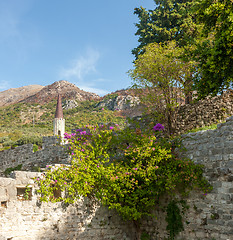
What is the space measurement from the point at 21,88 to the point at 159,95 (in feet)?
401

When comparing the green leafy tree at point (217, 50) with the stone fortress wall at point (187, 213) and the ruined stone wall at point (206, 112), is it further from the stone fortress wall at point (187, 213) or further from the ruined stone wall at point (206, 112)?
the ruined stone wall at point (206, 112)

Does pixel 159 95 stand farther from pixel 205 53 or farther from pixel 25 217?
pixel 25 217

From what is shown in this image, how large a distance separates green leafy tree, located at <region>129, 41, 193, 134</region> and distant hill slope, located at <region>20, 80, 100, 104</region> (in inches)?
2464

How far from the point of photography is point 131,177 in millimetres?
9805

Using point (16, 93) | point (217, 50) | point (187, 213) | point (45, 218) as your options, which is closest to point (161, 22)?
point (217, 50)

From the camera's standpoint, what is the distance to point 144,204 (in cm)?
998

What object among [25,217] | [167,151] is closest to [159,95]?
[167,151]

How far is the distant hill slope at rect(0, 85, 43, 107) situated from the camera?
106 meters

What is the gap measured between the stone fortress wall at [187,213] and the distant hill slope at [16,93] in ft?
330

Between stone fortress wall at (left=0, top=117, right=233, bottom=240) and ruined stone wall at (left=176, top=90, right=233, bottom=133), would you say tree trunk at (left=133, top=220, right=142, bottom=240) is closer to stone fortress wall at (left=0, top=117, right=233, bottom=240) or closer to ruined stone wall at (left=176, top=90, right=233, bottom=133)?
stone fortress wall at (left=0, top=117, right=233, bottom=240)

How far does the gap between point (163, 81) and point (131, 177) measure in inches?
226

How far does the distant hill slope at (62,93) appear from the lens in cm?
7694

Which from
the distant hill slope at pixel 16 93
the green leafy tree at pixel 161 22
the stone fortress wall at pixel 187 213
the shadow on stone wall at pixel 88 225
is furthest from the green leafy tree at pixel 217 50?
the distant hill slope at pixel 16 93

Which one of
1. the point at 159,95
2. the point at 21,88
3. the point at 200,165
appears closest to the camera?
the point at 200,165
